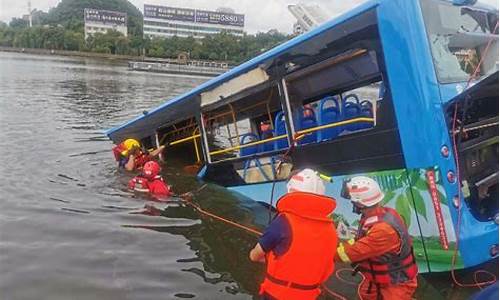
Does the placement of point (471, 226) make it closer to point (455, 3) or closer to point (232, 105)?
point (455, 3)

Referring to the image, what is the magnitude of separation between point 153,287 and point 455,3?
4.60 m

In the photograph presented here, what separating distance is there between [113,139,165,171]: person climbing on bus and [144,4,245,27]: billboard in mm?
130704

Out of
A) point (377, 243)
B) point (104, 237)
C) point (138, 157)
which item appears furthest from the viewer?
point (138, 157)

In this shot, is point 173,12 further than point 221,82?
Yes

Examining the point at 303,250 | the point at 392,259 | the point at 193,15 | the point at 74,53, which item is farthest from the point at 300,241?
the point at 193,15

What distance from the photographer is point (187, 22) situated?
461ft

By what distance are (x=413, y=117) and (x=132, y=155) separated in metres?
6.99

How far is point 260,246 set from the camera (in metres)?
3.87

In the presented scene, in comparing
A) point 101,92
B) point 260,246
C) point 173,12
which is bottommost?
point 260,246

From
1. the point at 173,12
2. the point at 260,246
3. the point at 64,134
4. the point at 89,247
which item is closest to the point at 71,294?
the point at 89,247

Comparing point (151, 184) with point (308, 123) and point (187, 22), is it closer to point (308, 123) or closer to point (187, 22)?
point (308, 123)

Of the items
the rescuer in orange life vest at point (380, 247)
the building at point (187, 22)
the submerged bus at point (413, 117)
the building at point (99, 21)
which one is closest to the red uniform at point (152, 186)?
the submerged bus at point (413, 117)

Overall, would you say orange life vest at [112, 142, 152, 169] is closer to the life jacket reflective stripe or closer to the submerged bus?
the submerged bus

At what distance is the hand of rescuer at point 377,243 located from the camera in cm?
413
